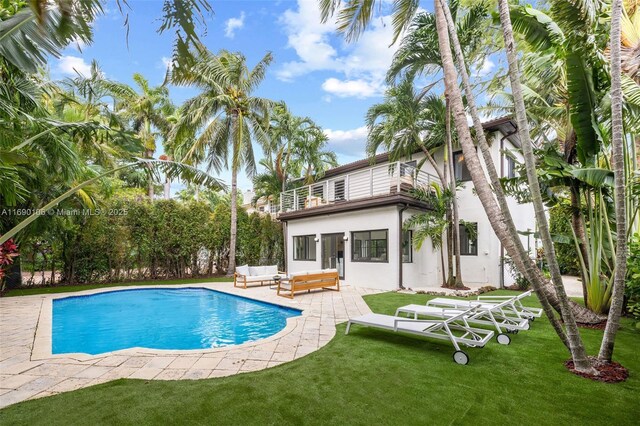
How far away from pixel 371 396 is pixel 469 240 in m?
12.1

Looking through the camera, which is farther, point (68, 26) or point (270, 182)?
point (270, 182)

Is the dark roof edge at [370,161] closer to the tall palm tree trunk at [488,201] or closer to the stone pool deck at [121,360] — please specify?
the tall palm tree trunk at [488,201]

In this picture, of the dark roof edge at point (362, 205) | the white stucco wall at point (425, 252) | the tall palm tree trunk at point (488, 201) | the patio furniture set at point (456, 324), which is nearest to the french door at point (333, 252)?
the white stucco wall at point (425, 252)

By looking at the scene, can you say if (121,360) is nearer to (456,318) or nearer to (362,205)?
(456,318)

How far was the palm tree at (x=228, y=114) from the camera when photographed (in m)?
16.1

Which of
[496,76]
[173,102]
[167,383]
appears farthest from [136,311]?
[173,102]

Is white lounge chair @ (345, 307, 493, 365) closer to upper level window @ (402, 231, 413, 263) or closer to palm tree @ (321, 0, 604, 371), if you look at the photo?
palm tree @ (321, 0, 604, 371)

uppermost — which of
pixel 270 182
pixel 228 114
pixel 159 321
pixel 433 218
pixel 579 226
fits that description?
pixel 228 114

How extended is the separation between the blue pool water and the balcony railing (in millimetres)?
6586

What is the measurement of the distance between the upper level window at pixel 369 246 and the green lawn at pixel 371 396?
319 inches

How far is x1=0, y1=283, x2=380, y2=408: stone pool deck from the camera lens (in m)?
4.11

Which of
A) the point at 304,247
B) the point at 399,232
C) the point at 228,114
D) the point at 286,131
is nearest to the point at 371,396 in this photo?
the point at 399,232

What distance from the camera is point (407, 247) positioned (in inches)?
524

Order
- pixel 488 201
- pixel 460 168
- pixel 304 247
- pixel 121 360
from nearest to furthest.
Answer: pixel 488 201
pixel 121 360
pixel 460 168
pixel 304 247
